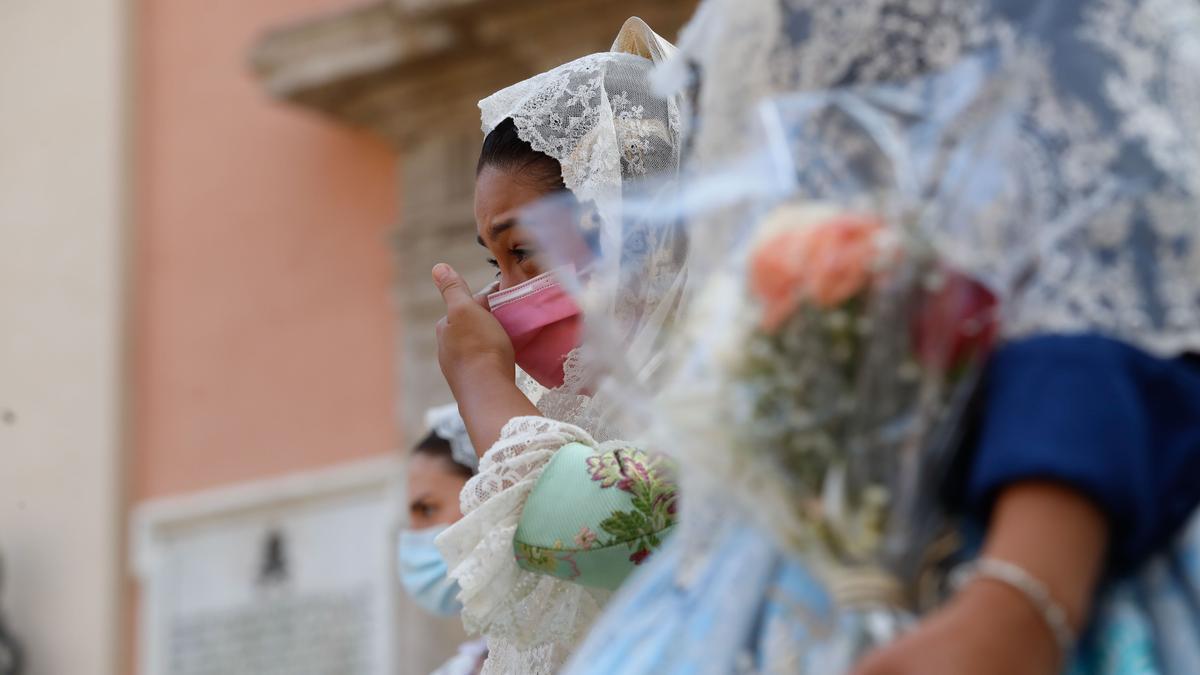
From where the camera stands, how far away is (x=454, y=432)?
2.96m

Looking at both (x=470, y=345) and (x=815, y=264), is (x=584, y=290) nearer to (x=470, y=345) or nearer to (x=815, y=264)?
(x=815, y=264)

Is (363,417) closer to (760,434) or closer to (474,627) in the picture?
(474,627)

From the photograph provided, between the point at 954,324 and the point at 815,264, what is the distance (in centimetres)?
9

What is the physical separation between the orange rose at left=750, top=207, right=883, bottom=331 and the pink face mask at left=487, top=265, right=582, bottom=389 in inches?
33.9

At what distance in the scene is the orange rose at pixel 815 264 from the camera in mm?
1158

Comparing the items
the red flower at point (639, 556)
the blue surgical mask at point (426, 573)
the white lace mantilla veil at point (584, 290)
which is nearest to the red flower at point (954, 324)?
the white lace mantilla veil at point (584, 290)

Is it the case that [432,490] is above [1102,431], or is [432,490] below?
below

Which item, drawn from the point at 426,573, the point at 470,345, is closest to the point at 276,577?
the point at 426,573

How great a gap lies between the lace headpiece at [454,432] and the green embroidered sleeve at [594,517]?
41.8 inches

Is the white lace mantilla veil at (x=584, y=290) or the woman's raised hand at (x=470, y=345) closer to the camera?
the white lace mantilla veil at (x=584, y=290)

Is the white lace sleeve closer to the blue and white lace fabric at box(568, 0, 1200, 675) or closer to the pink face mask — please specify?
the pink face mask

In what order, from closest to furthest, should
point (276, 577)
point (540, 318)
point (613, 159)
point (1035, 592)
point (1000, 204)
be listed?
point (1035, 592) < point (1000, 204) < point (540, 318) < point (613, 159) < point (276, 577)

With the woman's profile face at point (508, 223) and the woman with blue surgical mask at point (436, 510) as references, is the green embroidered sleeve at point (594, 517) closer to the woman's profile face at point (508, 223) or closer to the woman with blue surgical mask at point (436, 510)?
the woman's profile face at point (508, 223)

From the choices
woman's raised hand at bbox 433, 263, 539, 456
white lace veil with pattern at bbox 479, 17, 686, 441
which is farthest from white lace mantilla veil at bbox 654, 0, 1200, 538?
woman's raised hand at bbox 433, 263, 539, 456
